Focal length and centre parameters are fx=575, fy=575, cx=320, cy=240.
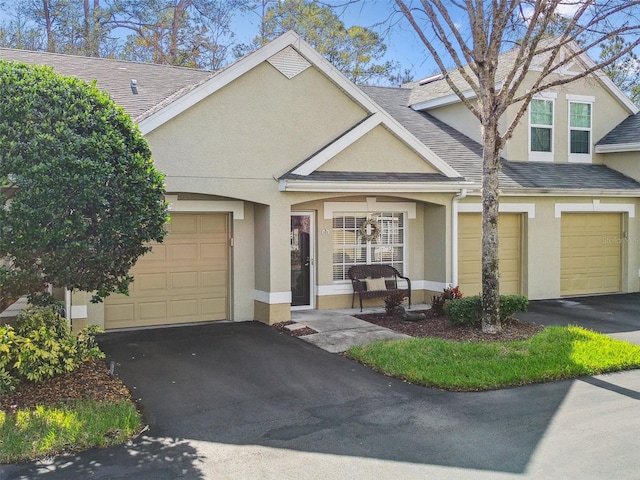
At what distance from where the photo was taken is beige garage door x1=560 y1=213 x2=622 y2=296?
15.7 m

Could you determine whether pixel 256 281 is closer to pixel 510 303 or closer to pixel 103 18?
pixel 510 303

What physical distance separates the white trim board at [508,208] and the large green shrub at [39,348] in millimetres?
8973

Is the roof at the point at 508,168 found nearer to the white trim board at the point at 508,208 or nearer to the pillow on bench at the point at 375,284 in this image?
the white trim board at the point at 508,208

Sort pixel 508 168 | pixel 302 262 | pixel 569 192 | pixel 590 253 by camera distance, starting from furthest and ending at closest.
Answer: pixel 590 253 < pixel 508 168 < pixel 569 192 < pixel 302 262

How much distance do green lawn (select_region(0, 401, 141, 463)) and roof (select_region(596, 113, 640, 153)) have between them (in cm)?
1533

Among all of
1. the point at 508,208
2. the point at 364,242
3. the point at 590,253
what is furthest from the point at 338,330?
the point at 590,253

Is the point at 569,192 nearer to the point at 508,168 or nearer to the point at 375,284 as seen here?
the point at 508,168

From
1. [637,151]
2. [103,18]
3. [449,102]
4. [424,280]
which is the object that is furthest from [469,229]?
[103,18]

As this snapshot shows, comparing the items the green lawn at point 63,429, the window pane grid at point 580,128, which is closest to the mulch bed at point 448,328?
the green lawn at point 63,429

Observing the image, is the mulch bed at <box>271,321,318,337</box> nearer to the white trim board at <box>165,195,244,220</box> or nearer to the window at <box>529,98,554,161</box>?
the white trim board at <box>165,195,244,220</box>

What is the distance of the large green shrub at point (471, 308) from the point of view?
34.9 ft

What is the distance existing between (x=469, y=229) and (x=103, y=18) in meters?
19.7

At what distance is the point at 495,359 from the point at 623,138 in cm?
1133

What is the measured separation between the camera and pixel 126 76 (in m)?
13.8
